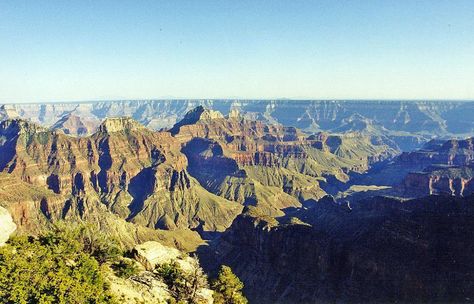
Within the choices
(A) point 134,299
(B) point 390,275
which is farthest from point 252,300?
(A) point 134,299

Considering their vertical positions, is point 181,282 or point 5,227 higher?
point 5,227

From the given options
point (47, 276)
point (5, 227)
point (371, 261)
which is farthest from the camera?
point (371, 261)

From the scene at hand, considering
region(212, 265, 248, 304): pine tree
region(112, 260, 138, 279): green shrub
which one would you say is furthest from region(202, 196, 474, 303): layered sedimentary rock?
region(112, 260, 138, 279): green shrub

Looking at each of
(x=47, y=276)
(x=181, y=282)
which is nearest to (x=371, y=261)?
(x=181, y=282)

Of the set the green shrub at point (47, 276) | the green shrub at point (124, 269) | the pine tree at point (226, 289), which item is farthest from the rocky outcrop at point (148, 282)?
the green shrub at point (47, 276)

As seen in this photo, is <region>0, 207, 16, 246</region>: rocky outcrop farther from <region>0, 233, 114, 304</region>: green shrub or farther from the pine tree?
the pine tree

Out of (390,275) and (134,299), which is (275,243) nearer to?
(390,275)

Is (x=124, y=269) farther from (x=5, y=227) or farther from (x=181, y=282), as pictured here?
(x=5, y=227)

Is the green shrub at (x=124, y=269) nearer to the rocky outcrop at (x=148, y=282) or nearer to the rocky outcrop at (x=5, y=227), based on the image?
the rocky outcrop at (x=148, y=282)
